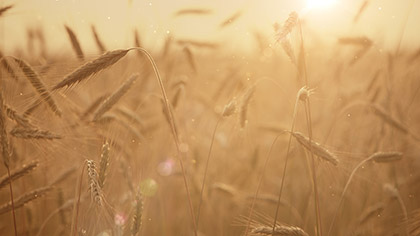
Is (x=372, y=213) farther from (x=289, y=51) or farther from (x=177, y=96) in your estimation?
(x=177, y=96)

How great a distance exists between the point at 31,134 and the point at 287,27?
1.07 m

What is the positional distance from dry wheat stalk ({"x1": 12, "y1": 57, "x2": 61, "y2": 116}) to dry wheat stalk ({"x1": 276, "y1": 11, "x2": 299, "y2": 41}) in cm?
92

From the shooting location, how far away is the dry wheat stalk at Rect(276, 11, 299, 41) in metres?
1.93

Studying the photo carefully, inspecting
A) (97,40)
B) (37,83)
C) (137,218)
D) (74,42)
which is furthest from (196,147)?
(137,218)

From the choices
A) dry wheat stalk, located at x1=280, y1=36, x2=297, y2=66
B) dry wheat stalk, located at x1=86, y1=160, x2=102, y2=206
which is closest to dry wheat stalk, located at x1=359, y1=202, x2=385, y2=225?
dry wheat stalk, located at x1=280, y1=36, x2=297, y2=66

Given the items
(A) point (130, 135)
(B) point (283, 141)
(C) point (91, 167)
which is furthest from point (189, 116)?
(C) point (91, 167)

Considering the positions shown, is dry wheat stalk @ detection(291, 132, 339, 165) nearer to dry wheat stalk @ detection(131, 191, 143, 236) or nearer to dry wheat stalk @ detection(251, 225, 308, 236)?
dry wheat stalk @ detection(251, 225, 308, 236)

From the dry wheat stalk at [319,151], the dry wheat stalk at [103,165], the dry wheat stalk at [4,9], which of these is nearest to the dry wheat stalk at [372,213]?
the dry wheat stalk at [319,151]

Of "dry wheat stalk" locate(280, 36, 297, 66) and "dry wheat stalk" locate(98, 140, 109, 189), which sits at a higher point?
"dry wheat stalk" locate(280, 36, 297, 66)

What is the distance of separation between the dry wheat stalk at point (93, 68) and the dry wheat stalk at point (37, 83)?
0.21m

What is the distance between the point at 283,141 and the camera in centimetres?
428

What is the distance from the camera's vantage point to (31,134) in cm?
189

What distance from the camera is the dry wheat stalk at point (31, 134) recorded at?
1885 millimetres

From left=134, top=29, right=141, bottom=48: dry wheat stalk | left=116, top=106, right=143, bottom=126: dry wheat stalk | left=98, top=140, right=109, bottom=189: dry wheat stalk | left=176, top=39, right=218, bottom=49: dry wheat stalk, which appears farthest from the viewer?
left=176, top=39, right=218, bottom=49: dry wheat stalk
